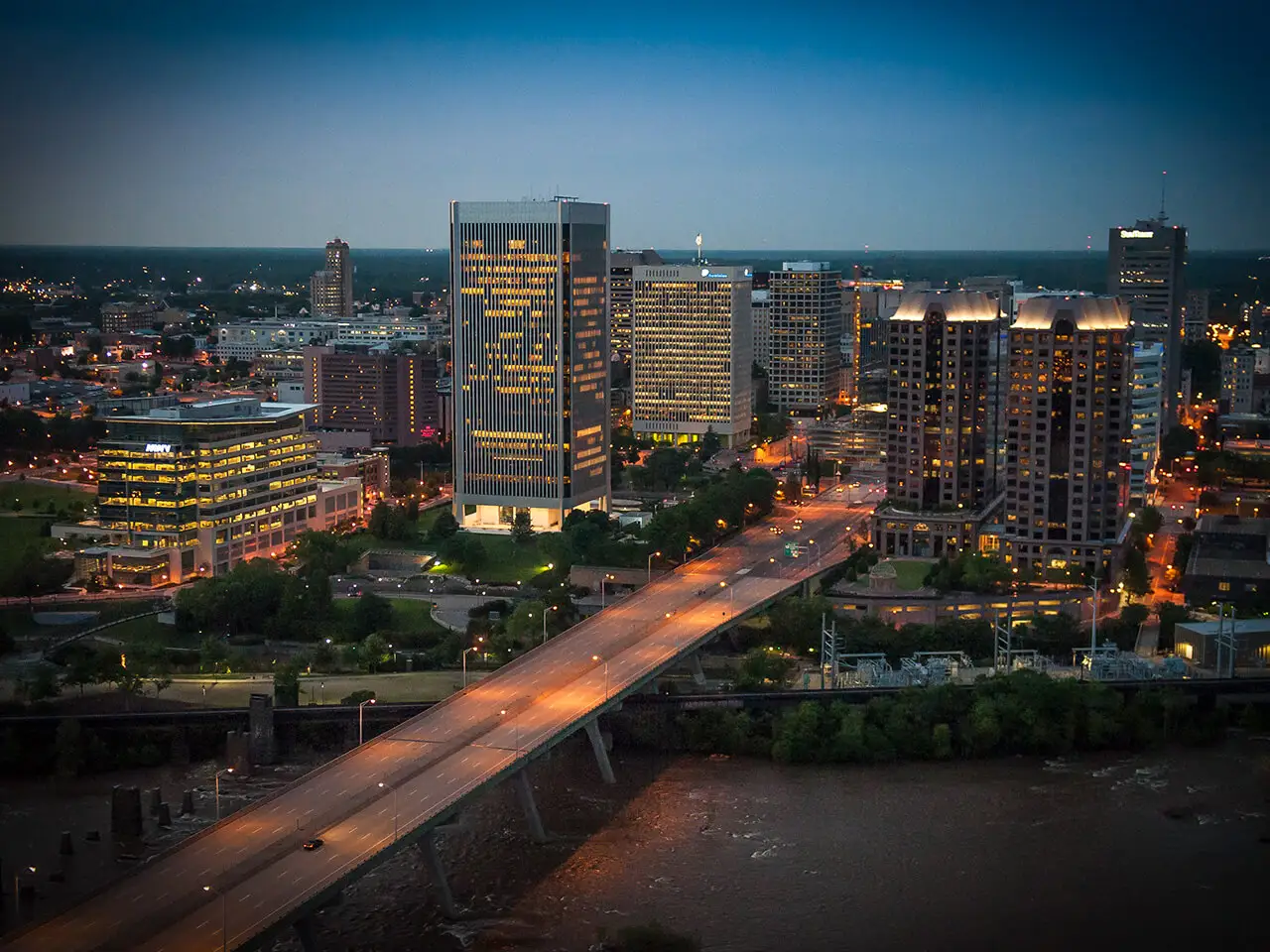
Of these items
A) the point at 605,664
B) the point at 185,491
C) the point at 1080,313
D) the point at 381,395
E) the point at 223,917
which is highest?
the point at 1080,313

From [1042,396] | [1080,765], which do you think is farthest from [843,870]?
[1042,396]

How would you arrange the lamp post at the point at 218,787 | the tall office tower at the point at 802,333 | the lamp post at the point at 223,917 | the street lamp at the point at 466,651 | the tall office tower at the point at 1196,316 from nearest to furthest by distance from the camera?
1. the lamp post at the point at 223,917
2. the lamp post at the point at 218,787
3. the street lamp at the point at 466,651
4. the tall office tower at the point at 802,333
5. the tall office tower at the point at 1196,316

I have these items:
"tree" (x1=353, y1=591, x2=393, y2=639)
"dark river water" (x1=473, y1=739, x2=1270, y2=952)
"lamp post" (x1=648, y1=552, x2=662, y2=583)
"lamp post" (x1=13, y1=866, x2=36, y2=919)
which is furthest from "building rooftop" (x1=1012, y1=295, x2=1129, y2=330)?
"lamp post" (x1=13, y1=866, x2=36, y2=919)

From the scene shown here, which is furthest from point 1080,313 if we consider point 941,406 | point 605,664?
point 605,664

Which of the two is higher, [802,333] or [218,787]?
[802,333]

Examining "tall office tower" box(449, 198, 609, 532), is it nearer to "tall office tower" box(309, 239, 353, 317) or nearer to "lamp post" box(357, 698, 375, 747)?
"lamp post" box(357, 698, 375, 747)

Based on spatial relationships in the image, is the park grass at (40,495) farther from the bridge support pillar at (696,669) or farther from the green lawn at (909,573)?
the green lawn at (909,573)

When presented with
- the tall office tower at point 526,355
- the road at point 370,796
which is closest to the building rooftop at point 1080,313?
the road at point 370,796

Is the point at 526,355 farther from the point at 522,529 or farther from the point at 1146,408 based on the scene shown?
the point at 1146,408
